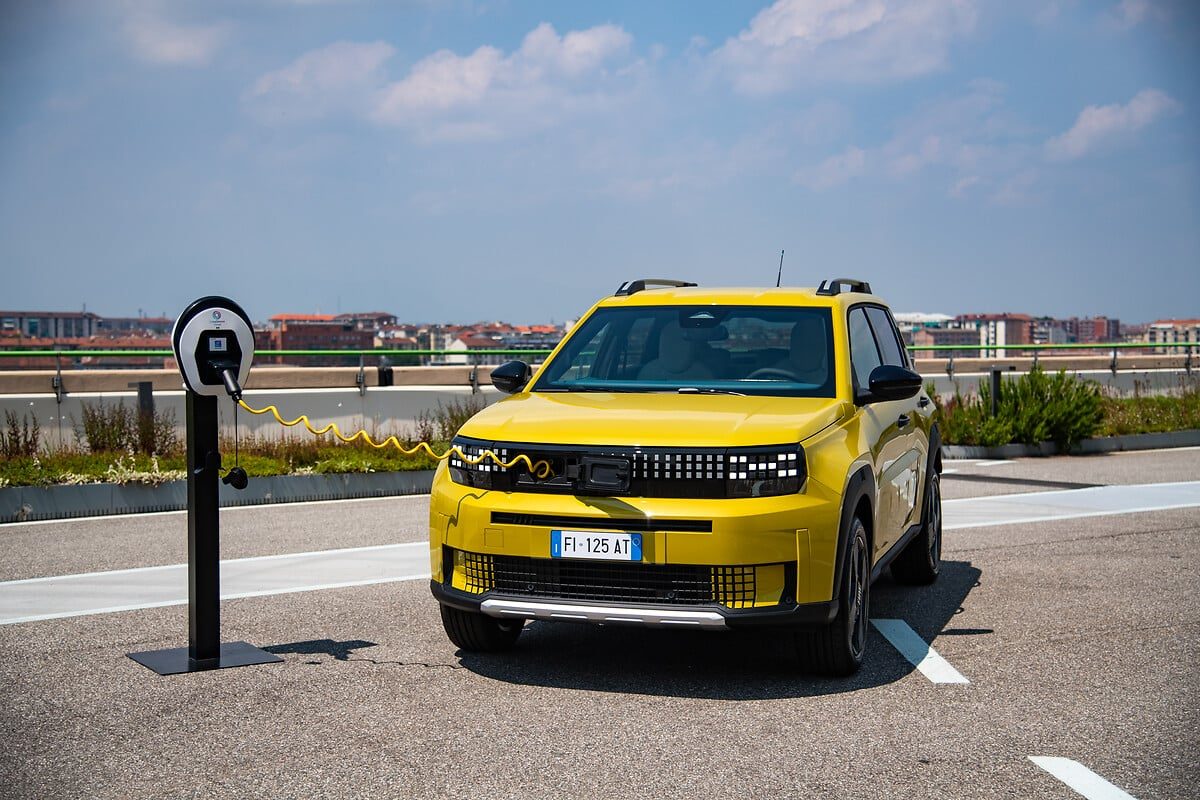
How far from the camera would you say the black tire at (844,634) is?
21.5 ft

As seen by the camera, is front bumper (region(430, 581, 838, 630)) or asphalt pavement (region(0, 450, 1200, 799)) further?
front bumper (region(430, 581, 838, 630))

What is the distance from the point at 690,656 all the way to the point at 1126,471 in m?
11.3

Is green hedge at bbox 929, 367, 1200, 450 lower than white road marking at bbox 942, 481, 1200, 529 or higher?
higher

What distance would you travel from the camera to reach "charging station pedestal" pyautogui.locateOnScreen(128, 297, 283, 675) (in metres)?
6.79

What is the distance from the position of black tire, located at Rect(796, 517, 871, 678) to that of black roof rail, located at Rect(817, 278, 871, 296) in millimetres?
1814

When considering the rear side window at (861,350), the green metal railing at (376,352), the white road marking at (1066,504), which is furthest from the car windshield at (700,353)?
the green metal railing at (376,352)

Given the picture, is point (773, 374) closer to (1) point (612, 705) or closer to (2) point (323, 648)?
(1) point (612, 705)

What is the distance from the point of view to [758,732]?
577 cm

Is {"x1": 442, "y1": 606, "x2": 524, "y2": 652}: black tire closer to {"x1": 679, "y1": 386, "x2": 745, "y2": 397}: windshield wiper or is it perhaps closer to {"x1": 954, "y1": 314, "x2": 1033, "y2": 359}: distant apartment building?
{"x1": 679, "y1": 386, "x2": 745, "y2": 397}: windshield wiper

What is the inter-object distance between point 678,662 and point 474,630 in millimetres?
1025

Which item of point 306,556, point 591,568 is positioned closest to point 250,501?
point 306,556

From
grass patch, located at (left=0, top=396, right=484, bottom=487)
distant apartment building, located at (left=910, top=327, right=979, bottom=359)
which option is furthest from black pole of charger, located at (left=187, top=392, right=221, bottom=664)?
distant apartment building, located at (left=910, top=327, right=979, bottom=359)

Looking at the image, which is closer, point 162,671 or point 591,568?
point 591,568

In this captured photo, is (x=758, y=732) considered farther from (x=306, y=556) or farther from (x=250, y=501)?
(x=250, y=501)
